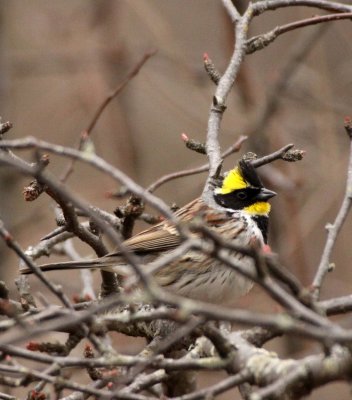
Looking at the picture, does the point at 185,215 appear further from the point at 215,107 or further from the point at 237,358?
the point at 237,358

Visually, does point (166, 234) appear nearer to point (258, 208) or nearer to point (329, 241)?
point (258, 208)

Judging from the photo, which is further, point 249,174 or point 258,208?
point 258,208

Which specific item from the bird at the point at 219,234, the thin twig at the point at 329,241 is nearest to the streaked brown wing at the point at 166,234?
the bird at the point at 219,234

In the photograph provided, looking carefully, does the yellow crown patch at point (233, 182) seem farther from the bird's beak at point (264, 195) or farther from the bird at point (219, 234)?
the bird's beak at point (264, 195)

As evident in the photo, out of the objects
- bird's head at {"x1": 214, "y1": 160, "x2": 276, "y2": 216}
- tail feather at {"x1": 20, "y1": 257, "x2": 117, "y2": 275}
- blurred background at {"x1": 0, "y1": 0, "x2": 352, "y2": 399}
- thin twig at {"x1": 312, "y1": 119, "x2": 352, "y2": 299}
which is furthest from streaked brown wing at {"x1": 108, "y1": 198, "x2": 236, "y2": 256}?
thin twig at {"x1": 312, "y1": 119, "x2": 352, "y2": 299}

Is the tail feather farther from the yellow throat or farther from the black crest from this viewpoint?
the yellow throat

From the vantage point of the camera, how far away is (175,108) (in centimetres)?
1011

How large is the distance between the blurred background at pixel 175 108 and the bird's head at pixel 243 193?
5.55ft

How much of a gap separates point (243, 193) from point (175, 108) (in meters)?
4.39

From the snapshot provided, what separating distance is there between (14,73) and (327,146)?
3.54 m

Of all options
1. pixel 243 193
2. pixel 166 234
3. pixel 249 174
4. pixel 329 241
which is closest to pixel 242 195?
pixel 243 193

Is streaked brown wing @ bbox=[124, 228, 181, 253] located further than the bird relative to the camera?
Yes

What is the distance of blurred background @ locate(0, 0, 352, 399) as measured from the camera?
830cm

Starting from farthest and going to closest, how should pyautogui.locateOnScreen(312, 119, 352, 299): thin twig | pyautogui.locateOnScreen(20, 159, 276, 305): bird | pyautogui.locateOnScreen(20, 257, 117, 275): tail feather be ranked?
pyautogui.locateOnScreen(20, 159, 276, 305): bird → pyautogui.locateOnScreen(20, 257, 117, 275): tail feather → pyautogui.locateOnScreen(312, 119, 352, 299): thin twig
